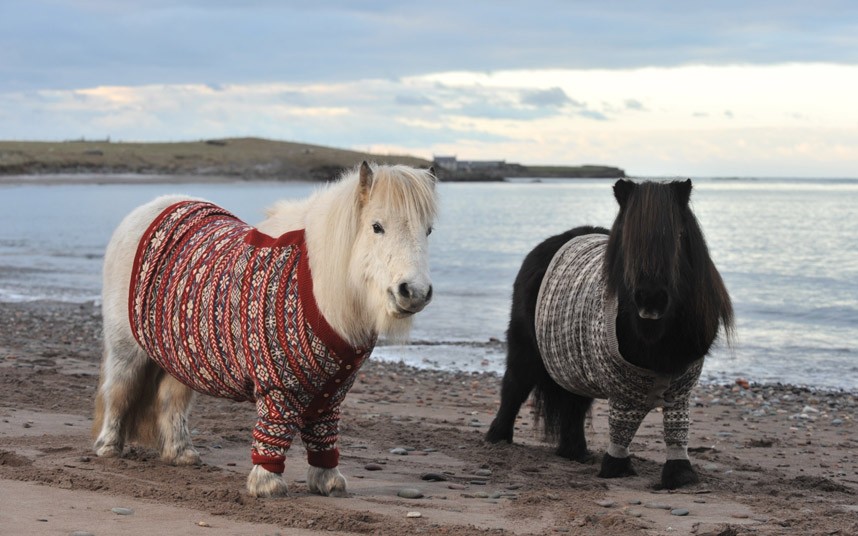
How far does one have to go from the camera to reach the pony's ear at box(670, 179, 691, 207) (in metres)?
5.84

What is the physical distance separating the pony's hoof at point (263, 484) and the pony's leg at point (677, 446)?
2397mm

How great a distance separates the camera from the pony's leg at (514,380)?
24.0ft

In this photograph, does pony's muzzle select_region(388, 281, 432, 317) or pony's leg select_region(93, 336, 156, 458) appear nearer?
pony's muzzle select_region(388, 281, 432, 317)

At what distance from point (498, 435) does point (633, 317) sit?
210cm

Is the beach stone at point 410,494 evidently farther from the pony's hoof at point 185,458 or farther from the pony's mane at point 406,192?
the pony's mane at point 406,192

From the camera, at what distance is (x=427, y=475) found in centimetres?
608

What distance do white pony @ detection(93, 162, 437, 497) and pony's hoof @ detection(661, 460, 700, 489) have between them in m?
2.03

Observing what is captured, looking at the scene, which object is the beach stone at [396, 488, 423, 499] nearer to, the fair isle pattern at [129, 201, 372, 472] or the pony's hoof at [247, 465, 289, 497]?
the fair isle pattern at [129, 201, 372, 472]

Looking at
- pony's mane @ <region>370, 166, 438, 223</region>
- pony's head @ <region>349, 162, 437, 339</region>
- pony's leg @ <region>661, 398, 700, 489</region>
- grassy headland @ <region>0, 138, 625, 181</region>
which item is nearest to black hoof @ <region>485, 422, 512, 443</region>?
pony's leg @ <region>661, 398, 700, 489</region>

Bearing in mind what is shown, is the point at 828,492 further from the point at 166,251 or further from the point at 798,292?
the point at 798,292

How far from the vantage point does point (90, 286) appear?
69.8ft

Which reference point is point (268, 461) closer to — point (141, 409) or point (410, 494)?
point (410, 494)

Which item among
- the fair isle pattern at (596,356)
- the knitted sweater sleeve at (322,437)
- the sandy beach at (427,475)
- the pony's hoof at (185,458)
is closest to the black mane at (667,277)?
the fair isle pattern at (596,356)

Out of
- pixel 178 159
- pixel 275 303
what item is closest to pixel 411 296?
pixel 275 303
